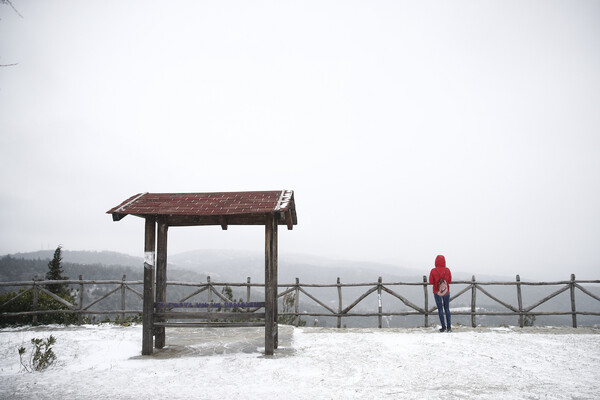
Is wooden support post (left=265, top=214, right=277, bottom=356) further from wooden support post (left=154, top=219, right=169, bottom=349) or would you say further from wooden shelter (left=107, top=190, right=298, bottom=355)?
wooden support post (left=154, top=219, right=169, bottom=349)

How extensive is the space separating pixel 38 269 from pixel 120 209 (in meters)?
79.2

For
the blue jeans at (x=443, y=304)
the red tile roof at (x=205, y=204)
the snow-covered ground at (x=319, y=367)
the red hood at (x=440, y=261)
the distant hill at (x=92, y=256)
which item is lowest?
the distant hill at (x=92, y=256)

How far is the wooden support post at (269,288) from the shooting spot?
7461 mm

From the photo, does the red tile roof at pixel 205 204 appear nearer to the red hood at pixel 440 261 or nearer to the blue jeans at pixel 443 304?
the red hood at pixel 440 261

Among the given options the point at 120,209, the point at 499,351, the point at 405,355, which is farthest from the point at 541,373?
the point at 120,209

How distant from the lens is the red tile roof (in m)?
7.45

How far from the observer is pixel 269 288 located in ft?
25.2

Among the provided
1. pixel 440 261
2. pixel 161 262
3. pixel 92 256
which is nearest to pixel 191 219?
pixel 161 262

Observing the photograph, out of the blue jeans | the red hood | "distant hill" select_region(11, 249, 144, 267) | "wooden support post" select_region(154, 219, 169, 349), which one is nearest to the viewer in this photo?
"wooden support post" select_region(154, 219, 169, 349)

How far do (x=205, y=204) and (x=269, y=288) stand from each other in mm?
2367

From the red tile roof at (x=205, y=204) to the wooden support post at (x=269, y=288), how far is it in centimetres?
47

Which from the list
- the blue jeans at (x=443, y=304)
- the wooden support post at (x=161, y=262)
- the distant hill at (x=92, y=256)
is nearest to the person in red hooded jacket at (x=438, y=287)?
the blue jeans at (x=443, y=304)

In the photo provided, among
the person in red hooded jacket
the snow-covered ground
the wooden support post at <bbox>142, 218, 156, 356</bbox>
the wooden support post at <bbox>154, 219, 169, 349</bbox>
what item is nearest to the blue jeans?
the person in red hooded jacket

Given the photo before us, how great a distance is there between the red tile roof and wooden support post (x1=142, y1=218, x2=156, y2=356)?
1.49 feet
